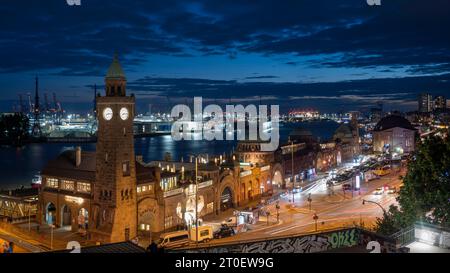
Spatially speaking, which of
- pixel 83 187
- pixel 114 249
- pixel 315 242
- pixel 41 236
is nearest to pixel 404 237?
pixel 315 242

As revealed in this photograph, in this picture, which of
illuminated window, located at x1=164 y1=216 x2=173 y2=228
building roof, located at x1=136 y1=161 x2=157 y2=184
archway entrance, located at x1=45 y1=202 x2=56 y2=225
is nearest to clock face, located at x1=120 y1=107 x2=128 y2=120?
building roof, located at x1=136 y1=161 x2=157 y2=184

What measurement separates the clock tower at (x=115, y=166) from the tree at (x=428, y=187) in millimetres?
24908

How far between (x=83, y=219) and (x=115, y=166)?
25.7 ft

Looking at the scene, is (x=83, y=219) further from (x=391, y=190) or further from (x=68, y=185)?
(x=391, y=190)

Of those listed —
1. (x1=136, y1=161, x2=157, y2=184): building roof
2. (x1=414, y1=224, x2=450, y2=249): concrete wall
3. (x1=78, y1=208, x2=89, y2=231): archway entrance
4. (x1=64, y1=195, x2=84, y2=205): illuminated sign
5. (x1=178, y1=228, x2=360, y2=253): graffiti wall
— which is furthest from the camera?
(x1=64, y1=195, x2=84, y2=205): illuminated sign

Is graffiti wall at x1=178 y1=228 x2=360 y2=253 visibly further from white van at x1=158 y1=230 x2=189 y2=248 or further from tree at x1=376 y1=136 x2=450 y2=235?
white van at x1=158 y1=230 x2=189 y2=248

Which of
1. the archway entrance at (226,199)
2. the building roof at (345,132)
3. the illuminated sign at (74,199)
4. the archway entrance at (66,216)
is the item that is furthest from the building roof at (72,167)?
the building roof at (345,132)

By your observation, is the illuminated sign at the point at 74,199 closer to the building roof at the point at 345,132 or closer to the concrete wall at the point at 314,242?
the concrete wall at the point at 314,242

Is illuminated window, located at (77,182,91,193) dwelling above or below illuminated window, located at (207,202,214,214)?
above

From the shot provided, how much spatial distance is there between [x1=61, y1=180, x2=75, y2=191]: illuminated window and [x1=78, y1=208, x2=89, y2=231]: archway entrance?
10.2ft

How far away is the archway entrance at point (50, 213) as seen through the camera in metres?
53.4

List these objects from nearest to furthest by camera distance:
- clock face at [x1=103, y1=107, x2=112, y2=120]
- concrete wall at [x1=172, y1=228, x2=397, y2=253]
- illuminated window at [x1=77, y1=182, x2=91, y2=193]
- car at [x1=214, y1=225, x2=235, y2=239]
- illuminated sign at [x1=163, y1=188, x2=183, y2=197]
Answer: concrete wall at [x1=172, y1=228, x2=397, y2=253] < clock face at [x1=103, y1=107, x2=112, y2=120] < car at [x1=214, y1=225, x2=235, y2=239] < illuminated window at [x1=77, y1=182, x2=91, y2=193] < illuminated sign at [x1=163, y1=188, x2=183, y2=197]

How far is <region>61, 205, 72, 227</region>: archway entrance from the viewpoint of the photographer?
52662 mm

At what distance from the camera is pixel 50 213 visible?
54.2 metres
